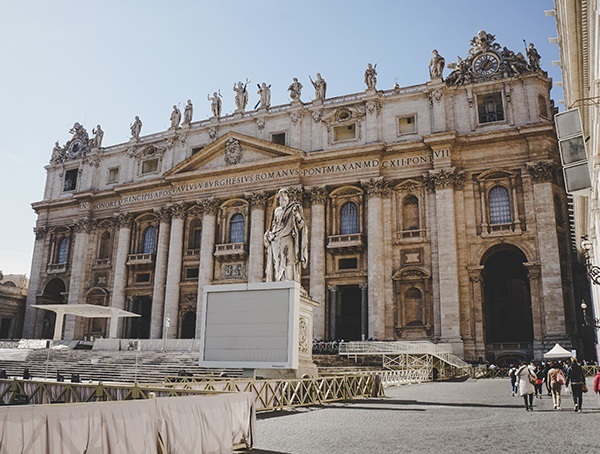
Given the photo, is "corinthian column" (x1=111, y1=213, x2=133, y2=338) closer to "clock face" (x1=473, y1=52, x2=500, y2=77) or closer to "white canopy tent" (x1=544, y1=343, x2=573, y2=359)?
"clock face" (x1=473, y1=52, x2=500, y2=77)

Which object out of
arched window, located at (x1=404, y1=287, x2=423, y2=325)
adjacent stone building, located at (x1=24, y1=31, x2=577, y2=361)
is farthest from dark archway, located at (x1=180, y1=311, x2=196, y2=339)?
arched window, located at (x1=404, y1=287, x2=423, y2=325)

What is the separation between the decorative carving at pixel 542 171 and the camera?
33.9m

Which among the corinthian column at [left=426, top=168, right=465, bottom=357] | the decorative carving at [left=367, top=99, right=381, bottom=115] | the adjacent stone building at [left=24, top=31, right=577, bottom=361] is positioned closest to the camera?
the corinthian column at [left=426, top=168, right=465, bottom=357]

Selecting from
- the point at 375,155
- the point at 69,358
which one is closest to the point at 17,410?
the point at 69,358

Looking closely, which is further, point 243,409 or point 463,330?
point 463,330

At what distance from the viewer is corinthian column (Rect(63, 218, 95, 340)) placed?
147 ft

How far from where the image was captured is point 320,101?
41.1 meters

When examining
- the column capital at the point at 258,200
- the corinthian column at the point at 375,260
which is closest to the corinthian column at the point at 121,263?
the column capital at the point at 258,200

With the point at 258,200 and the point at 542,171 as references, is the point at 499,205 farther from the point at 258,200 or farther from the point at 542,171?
the point at 258,200

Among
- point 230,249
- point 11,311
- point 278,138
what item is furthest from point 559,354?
point 11,311

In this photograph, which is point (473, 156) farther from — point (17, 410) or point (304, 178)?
point (17, 410)

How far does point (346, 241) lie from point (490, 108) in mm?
13140

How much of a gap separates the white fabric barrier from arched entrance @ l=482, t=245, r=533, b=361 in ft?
104

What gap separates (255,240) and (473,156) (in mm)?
15677
